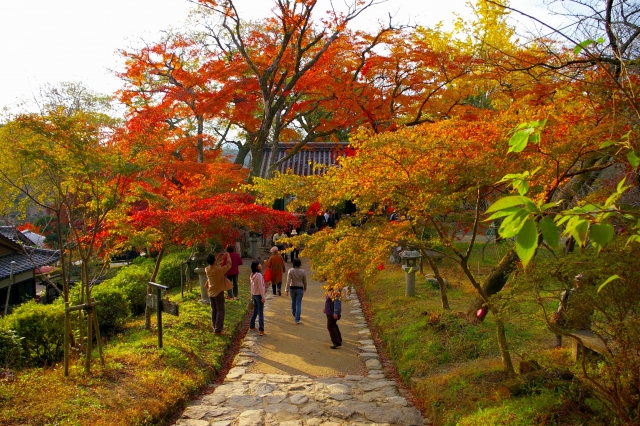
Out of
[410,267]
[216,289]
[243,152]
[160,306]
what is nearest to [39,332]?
[160,306]

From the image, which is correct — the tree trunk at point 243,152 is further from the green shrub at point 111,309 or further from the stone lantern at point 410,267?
the green shrub at point 111,309

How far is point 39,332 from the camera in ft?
27.6

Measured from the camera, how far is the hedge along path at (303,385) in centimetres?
639

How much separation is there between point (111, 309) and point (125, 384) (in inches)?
189

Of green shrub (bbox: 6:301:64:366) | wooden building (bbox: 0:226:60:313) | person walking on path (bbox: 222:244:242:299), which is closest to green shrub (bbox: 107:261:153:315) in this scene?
person walking on path (bbox: 222:244:242:299)

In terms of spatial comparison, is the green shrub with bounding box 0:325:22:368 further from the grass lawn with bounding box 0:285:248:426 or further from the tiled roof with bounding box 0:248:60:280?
the tiled roof with bounding box 0:248:60:280

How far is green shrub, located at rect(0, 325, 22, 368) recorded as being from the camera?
24.9 feet

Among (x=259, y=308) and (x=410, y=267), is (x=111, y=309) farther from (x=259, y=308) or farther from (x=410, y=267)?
(x=410, y=267)

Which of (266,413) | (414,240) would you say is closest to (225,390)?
(266,413)

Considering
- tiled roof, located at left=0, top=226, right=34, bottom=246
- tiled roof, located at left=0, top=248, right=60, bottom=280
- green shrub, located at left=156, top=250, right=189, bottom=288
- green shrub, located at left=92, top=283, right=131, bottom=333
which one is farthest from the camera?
green shrub, located at left=156, top=250, right=189, bottom=288

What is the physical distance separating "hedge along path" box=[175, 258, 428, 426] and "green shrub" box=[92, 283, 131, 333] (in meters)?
3.23

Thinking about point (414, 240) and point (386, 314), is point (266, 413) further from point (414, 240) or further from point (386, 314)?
point (386, 314)

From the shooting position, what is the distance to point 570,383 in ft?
17.7

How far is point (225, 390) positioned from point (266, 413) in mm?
1205
